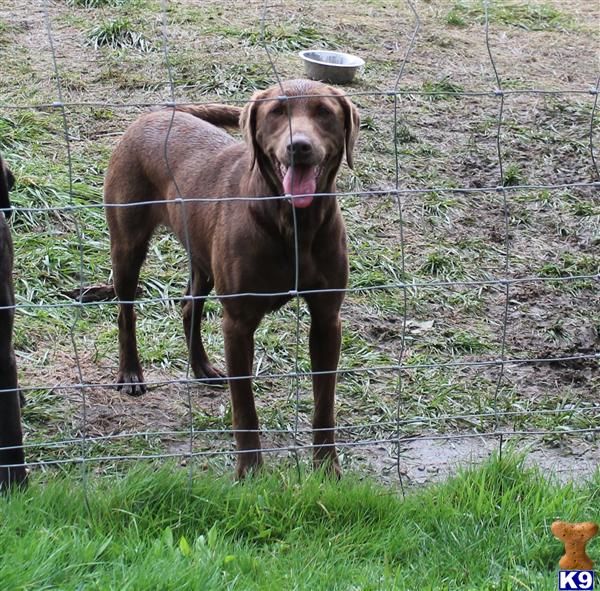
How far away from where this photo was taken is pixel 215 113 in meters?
5.20

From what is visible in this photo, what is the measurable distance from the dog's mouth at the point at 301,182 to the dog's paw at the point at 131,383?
5.00 feet

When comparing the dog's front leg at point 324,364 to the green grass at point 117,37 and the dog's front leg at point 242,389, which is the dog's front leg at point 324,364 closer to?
the dog's front leg at point 242,389

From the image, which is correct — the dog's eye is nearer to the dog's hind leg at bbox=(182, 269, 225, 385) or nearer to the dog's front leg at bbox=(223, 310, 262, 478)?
the dog's front leg at bbox=(223, 310, 262, 478)

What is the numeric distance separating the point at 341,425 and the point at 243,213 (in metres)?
1.19

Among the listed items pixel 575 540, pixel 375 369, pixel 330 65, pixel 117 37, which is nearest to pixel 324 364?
pixel 375 369

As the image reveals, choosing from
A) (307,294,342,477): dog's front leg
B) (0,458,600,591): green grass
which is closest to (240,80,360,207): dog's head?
(307,294,342,477): dog's front leg

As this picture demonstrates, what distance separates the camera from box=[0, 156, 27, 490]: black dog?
12.9ft

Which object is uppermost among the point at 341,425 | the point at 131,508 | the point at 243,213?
the point at 243,213

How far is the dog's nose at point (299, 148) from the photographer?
382 centimetres

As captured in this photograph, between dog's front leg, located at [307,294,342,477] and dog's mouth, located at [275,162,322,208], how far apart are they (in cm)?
46

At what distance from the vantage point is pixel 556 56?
30.5ft

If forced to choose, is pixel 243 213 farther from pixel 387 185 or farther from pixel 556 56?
pixel 556 56

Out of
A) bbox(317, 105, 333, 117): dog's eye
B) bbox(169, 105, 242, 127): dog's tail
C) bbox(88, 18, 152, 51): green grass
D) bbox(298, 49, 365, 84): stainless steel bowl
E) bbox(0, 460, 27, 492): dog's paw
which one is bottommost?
bbox(0, 460, 27, 492): dog's paw

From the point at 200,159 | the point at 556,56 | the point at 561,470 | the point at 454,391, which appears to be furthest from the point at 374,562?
the point at 556,56
